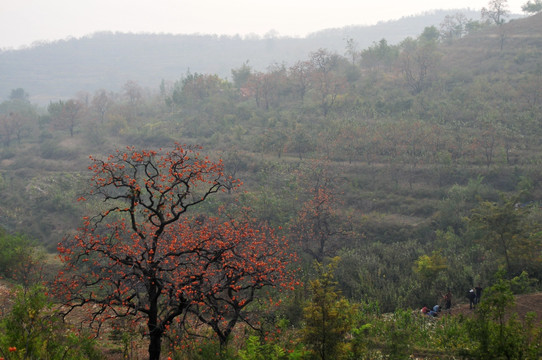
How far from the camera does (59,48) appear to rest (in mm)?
197000

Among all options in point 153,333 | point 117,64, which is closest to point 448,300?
point 153,333

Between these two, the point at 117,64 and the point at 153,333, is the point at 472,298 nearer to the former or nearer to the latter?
the point at 153,333

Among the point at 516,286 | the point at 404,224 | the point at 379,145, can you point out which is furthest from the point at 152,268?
the point at 379,145

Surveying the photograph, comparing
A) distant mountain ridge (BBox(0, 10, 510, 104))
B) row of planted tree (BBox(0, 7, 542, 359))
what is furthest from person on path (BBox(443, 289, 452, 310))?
distant mountain ridge (BBox(0, 10, 510, 104))

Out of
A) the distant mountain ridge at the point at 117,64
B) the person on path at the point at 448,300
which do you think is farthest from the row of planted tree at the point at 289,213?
the distant mountain ridge at the point at 117,64

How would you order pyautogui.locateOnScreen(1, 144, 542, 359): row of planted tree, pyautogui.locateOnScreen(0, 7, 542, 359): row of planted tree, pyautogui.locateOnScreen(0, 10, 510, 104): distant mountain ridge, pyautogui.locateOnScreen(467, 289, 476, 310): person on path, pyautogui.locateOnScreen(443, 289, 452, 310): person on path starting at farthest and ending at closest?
pyautogui.locateOnScreen(0, 10, 510, 104): distant mountain ridge → pyautogui.locateOnScreen(443, 289, 452, 310): person on path → pyautogui.locateOnScreen(467, 289, 476, 310): person on path → pyautogui.locateOnScreen(0, 7, 542, 359): row of planted tree → pyautogui.locateOnScreen(1, 144, 542, 359): row of planted tree

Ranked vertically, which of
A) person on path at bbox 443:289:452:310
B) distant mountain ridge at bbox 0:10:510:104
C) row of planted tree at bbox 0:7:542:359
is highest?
distant mountain ridge at bbox 0:10:510:104

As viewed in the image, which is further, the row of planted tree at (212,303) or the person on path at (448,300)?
the person on path at (448,300)

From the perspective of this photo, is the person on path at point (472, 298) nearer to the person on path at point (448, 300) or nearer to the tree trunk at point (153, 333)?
the person on path at point (448, 300)

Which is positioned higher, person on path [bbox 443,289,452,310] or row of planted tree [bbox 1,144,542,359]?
row of planted tree [bbox 1,144,542,359]

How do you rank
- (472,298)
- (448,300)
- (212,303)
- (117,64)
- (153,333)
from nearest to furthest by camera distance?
1. (153,333)
2. (212,303)
3. (472,298)
4. (448,300)
5. (117,64)

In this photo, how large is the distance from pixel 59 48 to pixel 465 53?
674 feet

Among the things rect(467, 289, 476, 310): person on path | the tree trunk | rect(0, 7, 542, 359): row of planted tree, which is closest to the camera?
the tree trunk

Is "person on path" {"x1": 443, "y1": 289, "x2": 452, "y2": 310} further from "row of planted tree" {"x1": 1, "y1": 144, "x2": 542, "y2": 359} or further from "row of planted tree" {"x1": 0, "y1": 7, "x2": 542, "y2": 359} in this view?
"row of planted tree" {"x1": 1, "y1": 144, "x2": 542, "y2": 359}
